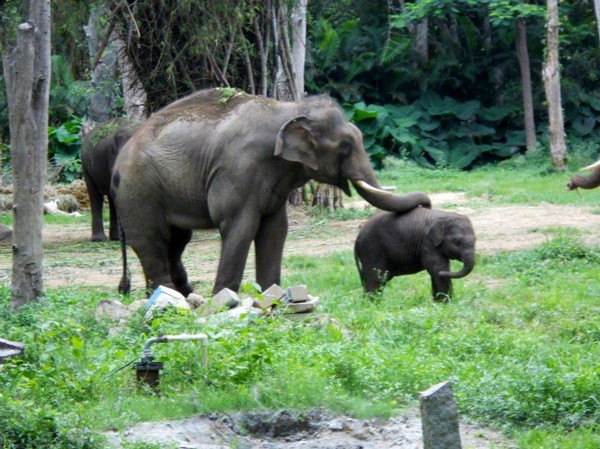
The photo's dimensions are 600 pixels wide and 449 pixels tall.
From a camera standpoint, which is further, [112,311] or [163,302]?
[112,311]

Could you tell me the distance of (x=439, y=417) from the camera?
17.9 feet

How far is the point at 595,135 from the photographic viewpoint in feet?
95.9

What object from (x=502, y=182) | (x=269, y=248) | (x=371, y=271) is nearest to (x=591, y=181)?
(x=371, y=271)

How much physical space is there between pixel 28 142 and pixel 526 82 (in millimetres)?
19625

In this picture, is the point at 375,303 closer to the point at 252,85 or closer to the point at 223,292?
the point at 223,292

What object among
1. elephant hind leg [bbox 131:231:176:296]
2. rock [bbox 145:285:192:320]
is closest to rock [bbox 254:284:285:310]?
rock [bbox 145:285:192:320]

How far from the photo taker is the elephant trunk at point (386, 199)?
10.3 metres

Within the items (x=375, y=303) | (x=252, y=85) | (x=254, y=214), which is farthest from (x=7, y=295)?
(x=252, y=85)

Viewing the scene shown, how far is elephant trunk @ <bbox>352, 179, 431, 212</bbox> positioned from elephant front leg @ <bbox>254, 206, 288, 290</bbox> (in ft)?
2.41

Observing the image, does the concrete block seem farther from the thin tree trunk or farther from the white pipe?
the thin tree trunk

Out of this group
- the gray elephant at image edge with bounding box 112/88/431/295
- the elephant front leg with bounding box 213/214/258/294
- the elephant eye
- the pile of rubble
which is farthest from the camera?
the elephant eye

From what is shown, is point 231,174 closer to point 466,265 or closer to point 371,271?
point 371,271

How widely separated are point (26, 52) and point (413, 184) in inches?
604

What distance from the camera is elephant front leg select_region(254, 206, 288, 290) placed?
10.4 meters
